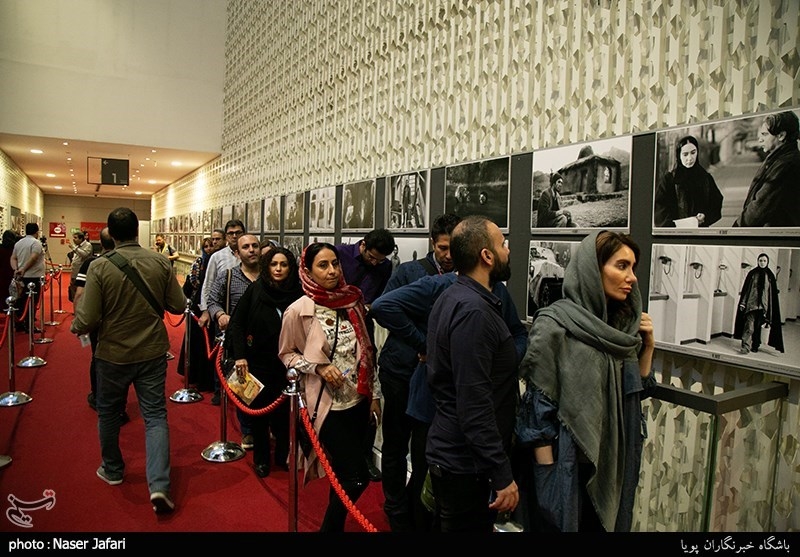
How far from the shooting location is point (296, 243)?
852cm

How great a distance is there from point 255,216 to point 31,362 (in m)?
4.51

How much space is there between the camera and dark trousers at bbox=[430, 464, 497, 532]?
2314 mm

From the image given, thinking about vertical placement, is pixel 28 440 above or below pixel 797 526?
below

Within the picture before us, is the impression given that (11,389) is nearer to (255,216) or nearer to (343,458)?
(255,216)

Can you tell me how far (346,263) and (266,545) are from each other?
322 cm

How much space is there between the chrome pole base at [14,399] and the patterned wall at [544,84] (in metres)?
4.67

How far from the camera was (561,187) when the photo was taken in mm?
3680

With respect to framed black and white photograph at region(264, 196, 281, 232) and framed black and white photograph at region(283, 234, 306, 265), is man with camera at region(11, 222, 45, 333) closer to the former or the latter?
framed black and white photograph at region(264, 196, 281, 232)

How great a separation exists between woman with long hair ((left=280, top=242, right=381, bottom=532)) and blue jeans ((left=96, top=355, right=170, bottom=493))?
1343 mm

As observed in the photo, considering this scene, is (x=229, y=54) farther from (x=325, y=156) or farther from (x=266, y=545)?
(x=266, y=545)

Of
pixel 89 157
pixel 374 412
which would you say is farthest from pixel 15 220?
pixel 374 412

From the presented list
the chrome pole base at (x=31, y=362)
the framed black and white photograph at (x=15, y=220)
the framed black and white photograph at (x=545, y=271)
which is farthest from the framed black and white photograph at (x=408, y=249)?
the framed black and white photograph at (x=15, y=220)

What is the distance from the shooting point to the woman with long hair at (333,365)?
3.28m

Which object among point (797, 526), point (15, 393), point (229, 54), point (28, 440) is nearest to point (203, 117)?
point (229, 54)
